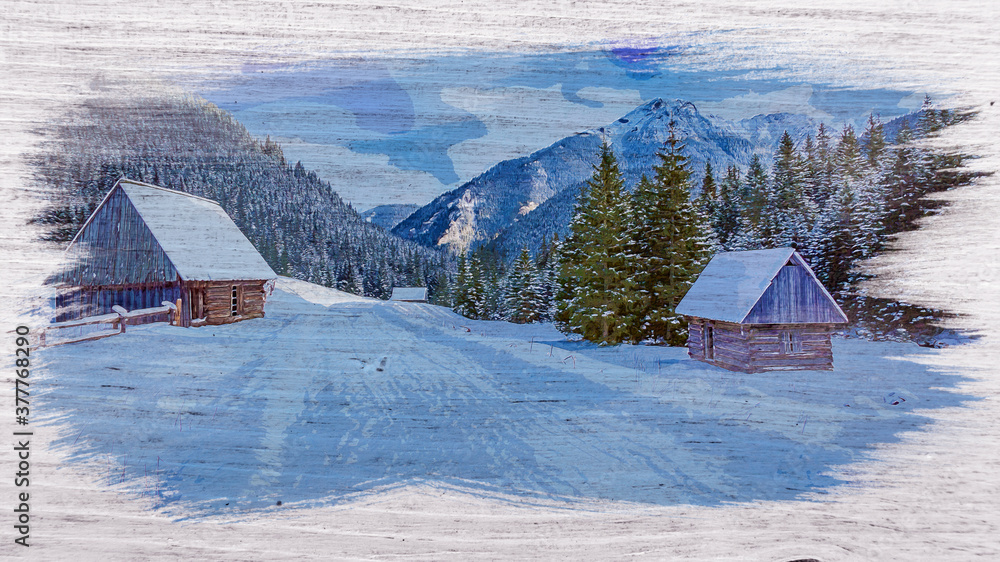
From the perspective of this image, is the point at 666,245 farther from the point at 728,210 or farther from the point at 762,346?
the point at 762,346

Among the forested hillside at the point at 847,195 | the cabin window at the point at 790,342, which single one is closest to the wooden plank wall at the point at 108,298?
the forested hillside at the point at 847,195

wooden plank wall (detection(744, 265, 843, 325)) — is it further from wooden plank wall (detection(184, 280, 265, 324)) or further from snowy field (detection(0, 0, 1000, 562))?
wooden plank wall (detection(184, 280, 265, 324))

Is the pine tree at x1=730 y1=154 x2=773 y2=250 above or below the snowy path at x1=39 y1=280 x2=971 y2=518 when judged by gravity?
above

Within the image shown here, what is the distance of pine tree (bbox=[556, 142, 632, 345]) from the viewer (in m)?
6.11

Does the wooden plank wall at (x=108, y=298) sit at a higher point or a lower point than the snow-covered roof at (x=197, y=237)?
lower

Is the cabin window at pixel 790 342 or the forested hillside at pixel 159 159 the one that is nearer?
the forested hillside at pixel 159 159

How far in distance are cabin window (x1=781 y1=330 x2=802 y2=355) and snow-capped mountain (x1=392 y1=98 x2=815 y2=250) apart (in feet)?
8.48

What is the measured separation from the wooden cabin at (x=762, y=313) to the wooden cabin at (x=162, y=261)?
4.97 m

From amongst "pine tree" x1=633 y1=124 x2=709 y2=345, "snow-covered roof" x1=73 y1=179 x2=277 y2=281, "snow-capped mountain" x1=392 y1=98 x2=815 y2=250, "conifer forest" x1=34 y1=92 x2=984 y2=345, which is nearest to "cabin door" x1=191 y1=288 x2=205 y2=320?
"snow-covered roof" x1=73 y1=179 x2=277 y2=281

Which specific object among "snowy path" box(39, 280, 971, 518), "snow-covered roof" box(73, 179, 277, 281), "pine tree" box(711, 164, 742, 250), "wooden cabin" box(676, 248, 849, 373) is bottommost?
"snowy path" box(39, 280, 971, 518)

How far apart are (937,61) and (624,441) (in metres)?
4.23

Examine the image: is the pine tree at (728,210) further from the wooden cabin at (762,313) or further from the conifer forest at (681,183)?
the wooden cabin at (762,313)

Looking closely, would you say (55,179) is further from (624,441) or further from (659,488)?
(659,488)

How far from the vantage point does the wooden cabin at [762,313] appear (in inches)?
174
